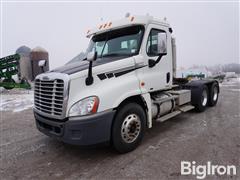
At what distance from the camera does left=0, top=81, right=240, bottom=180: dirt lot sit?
8.93ft

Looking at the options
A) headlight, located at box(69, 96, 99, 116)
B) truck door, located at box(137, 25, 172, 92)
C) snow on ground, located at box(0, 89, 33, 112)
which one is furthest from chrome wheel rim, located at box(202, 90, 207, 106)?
snow on ground, located at box(0, 89, 33, 112)

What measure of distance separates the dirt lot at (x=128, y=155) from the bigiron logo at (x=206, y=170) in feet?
0.26

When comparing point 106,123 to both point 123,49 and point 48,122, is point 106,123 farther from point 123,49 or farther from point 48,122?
point 123,49

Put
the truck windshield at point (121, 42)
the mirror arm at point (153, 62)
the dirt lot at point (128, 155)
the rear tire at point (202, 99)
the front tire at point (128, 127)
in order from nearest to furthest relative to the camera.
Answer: the dirt lot at point (128, 155), the front tire at point (128, 127), the truck windshield at point (121, 42), the mirror arm at point (153, 62), the rear tire at point (202, 99)

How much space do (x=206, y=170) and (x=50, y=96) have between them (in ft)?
9.52

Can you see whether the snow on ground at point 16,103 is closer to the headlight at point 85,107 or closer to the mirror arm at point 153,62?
the headlight at point 85,107

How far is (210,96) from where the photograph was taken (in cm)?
677

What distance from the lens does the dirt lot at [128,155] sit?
272cm

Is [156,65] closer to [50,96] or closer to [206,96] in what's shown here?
[50,96]

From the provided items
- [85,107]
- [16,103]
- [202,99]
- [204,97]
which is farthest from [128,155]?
[16,103]

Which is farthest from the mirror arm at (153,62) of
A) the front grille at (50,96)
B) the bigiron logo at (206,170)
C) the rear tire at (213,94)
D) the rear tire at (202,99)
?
the rear tire at (213,94)

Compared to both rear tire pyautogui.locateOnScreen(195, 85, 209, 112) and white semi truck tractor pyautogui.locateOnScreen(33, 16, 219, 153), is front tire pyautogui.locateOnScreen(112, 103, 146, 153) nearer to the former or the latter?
white semi truck tractor pyautogui.locateOnScreen(33, 16, 219, 153)

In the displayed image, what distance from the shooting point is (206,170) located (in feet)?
8.88

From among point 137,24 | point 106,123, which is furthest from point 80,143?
point 137,24
